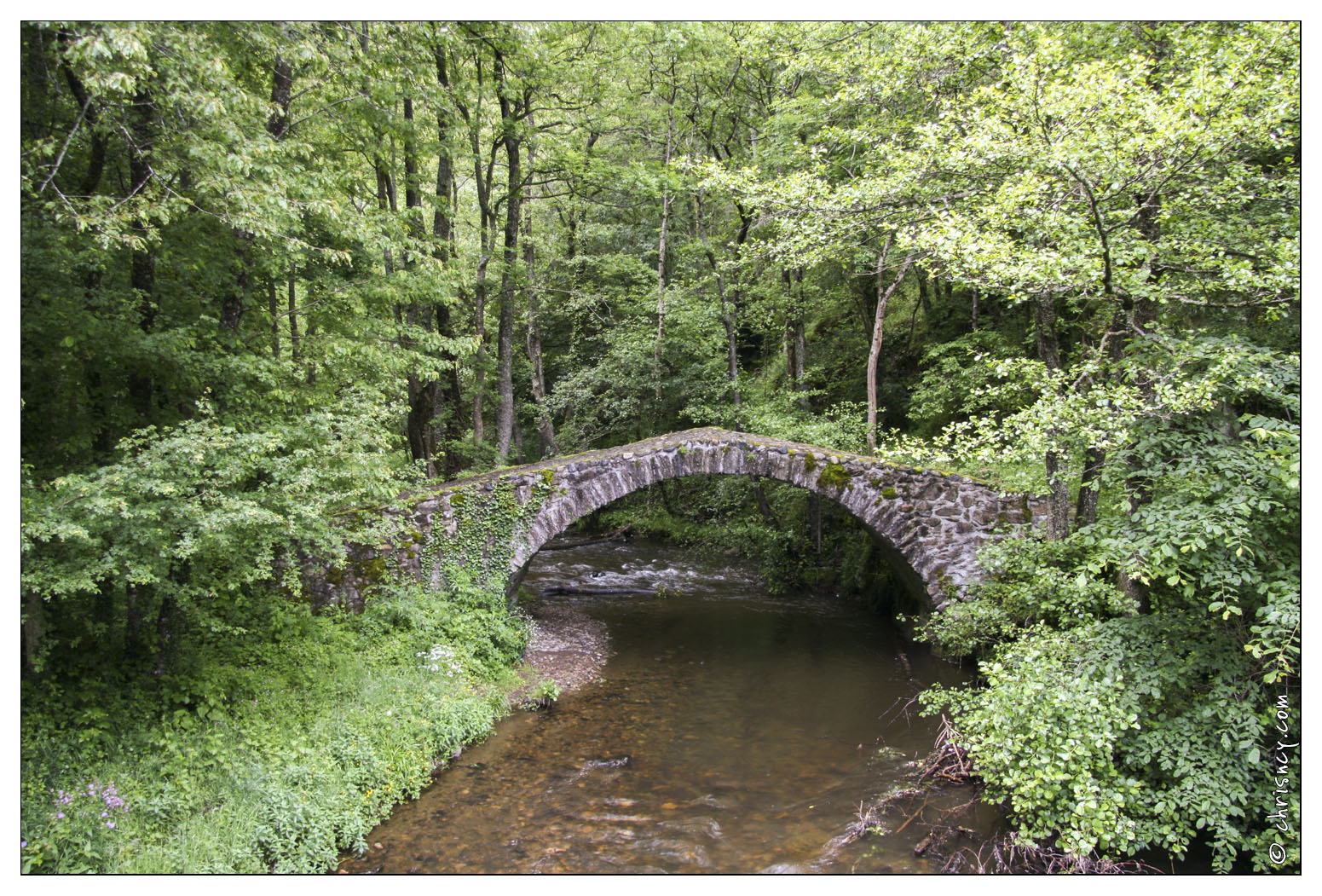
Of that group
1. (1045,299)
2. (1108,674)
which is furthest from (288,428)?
(1045,299)

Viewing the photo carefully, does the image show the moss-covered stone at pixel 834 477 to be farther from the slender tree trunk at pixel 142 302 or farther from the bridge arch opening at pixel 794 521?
the slender tree trunk at pixel 142 302

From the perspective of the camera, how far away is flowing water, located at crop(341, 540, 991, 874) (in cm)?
545

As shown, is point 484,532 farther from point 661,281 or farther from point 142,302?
point 661,281

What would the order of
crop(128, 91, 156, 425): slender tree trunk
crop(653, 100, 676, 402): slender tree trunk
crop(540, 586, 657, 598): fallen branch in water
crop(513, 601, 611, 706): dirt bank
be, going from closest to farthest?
crop(128, 91, 156, 425): slender tree trunk
crop(513, 601, 611, 706): dirt bank
crop(540, 586, 657, 598): fallen branch in water
crop(653, 100, 676, 402): slender tree trunk

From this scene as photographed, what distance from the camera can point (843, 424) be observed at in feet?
42.8

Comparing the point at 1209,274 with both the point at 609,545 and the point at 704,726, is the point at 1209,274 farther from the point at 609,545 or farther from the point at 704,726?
the point at 609,545

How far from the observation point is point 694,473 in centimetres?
954

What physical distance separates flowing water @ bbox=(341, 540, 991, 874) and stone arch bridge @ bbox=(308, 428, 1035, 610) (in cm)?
179

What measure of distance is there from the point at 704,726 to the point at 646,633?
12.0 feet

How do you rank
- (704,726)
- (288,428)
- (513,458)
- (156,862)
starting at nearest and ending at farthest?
(156,862) → (288,428) → (704,726) → (513,458)

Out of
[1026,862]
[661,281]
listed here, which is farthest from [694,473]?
[661,281]

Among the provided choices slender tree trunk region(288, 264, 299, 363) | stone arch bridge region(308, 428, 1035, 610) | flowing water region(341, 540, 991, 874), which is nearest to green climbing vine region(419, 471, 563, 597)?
stone arch bridge region(308, 428, 1035, 610)

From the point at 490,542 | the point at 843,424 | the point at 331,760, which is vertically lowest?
the point at 331,760

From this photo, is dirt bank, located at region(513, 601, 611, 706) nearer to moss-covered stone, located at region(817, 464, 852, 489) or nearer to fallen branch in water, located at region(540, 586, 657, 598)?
fallen branch in water, located at region(540, 586, 657, 598)
